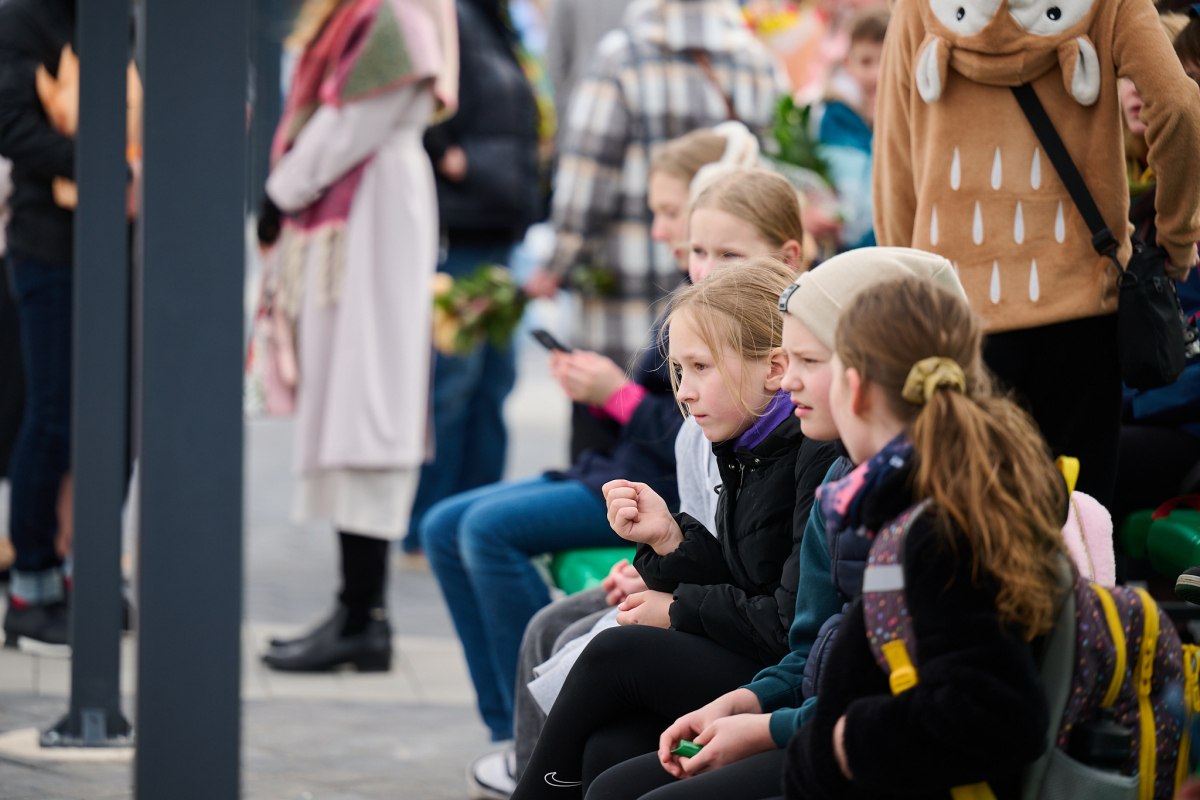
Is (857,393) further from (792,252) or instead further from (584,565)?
(584,565)

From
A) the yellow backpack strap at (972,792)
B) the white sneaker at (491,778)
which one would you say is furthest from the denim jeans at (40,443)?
the yellow backpack strap at (972,792)

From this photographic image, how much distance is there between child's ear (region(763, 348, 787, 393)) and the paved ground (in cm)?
154

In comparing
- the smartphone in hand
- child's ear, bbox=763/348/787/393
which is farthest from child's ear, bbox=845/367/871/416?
the smartphone in hand

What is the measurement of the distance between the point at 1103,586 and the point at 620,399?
1.71 m

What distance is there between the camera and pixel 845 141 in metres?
4.42

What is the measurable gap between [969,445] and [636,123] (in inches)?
128

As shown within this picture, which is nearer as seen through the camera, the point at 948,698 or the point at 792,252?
the point at 948,698

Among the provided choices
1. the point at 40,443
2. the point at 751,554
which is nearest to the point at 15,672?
the point at 40,443

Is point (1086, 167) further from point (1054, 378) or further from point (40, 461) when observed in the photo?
point (40, 461)

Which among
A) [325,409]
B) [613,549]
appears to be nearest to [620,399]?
[613,549]

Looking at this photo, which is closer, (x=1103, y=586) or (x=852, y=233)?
(x=1103, y=586)

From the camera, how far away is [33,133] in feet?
13.9

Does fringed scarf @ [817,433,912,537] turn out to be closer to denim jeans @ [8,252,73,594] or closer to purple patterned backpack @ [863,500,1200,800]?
purple patterned backpack @ [863,500,1200,800]

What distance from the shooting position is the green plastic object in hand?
1997 mm
